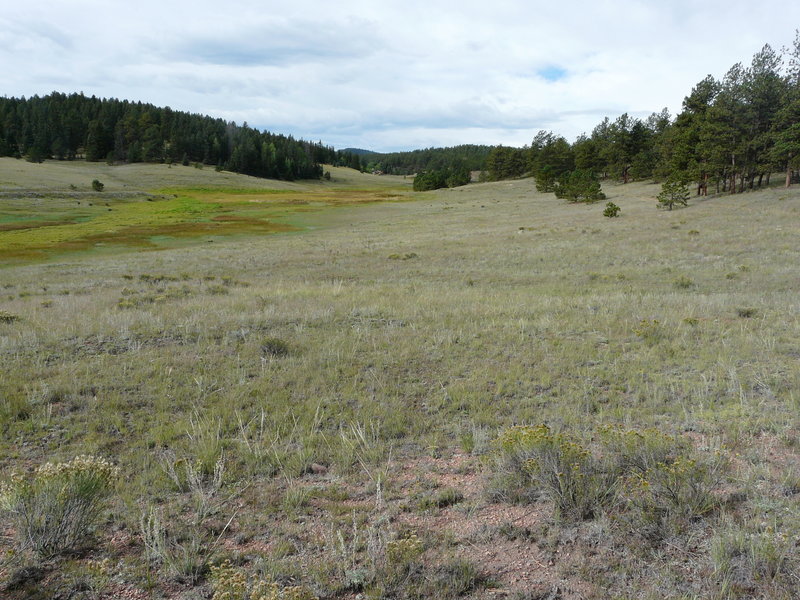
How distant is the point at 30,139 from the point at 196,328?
450 feet

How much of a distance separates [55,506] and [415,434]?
147 inches

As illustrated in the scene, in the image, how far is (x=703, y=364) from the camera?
7809 mm

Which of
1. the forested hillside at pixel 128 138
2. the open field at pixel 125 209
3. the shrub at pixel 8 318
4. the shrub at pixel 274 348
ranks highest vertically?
the forested hillside at pixel 128 138

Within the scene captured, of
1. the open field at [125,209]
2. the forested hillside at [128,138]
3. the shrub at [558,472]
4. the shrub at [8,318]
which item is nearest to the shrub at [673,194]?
the open field at [125,209]

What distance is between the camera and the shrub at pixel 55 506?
12.8ft

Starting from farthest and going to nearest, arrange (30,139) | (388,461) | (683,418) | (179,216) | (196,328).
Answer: (30,139), (179,216), (196,328), (683,418), (388,461)

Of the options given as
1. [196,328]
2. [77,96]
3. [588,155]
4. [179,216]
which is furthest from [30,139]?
[196,328]

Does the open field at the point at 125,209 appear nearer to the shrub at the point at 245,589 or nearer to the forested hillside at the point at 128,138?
the forested hillside at the point at 128,138

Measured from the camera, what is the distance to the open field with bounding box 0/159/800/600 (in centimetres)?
364

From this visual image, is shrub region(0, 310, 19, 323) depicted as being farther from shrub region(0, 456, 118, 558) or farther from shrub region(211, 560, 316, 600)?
shrub region(211, 560, 316, 600)

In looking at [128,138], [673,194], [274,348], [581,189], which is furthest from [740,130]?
[128,138]

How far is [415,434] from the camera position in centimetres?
614

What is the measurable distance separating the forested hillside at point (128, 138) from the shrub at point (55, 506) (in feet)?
423

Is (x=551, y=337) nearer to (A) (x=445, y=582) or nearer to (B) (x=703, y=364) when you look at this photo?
(B) (x=703, y=364)
